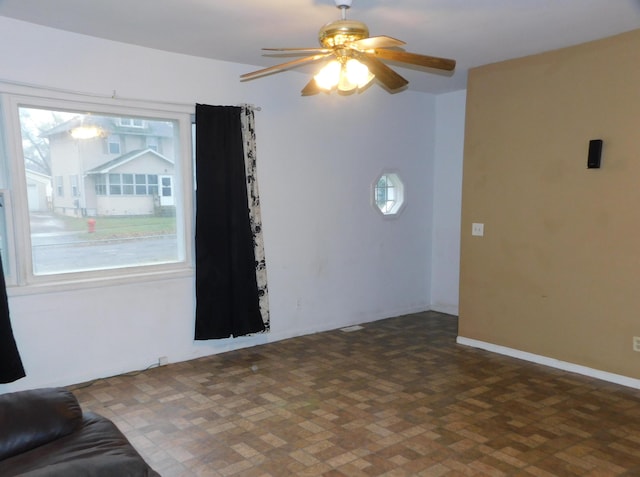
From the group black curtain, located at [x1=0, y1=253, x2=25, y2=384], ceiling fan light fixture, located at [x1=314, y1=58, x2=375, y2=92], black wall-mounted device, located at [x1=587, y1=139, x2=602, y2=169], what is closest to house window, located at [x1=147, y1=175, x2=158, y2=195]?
black curtain, located at [x1=0, y1=253, x2=25, y2=384]

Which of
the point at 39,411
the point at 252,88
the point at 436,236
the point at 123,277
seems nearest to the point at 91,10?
the point at 252,88

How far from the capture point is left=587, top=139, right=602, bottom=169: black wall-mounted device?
3.43 m

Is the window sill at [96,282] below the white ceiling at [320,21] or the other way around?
below

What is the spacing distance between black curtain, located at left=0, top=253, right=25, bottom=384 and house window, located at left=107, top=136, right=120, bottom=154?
1.12 m

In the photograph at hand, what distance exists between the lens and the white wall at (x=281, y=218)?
326 centimetres

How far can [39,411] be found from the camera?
5.86 feet

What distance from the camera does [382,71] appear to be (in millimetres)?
2588

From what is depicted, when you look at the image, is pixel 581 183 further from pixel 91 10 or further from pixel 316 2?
pixel 91 10

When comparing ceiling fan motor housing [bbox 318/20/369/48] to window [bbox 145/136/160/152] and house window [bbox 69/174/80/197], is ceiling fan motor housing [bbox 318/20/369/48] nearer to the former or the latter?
window [bbox 145/136/160/152]

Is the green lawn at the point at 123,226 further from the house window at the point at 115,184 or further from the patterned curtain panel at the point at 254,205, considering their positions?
the patterned curtain panel at the point at 254,205

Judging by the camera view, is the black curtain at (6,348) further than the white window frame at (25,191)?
No

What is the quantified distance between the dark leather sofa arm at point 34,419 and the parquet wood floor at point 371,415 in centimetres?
71

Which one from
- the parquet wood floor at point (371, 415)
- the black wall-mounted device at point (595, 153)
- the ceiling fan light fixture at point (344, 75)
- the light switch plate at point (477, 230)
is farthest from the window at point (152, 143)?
the black wall-mounted device at point (595, 153)

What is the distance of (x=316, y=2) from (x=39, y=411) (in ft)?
7.86
